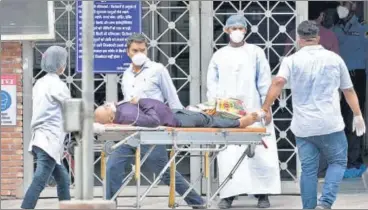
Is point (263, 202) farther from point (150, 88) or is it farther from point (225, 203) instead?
point (150, 88)

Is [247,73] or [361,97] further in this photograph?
[361,97]

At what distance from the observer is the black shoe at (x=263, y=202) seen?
10.1m

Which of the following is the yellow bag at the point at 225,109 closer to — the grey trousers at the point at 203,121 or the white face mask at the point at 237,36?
the grey trousers at the point at 203,121

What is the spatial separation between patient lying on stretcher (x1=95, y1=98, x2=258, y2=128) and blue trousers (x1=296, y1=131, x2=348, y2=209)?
0.54 metres

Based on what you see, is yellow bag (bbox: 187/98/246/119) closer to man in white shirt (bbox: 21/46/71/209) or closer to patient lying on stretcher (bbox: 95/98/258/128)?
patient lying on stretcher (bbox: 95/98/258/128)

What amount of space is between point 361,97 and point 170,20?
2851mm

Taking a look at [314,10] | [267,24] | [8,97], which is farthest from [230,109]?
[314,10]

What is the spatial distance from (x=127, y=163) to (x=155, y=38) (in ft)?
5.74

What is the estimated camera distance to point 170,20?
10578mm

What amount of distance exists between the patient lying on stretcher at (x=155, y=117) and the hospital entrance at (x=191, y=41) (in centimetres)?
178

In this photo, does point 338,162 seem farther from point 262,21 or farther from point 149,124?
point 262,21

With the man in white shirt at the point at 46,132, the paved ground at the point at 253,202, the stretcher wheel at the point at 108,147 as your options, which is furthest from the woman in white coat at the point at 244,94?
the stretcher wheel at the point at 108,147

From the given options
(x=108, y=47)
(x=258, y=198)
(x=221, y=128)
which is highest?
(x=108, y=47)

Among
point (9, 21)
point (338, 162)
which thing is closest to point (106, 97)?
point (9, 21)
